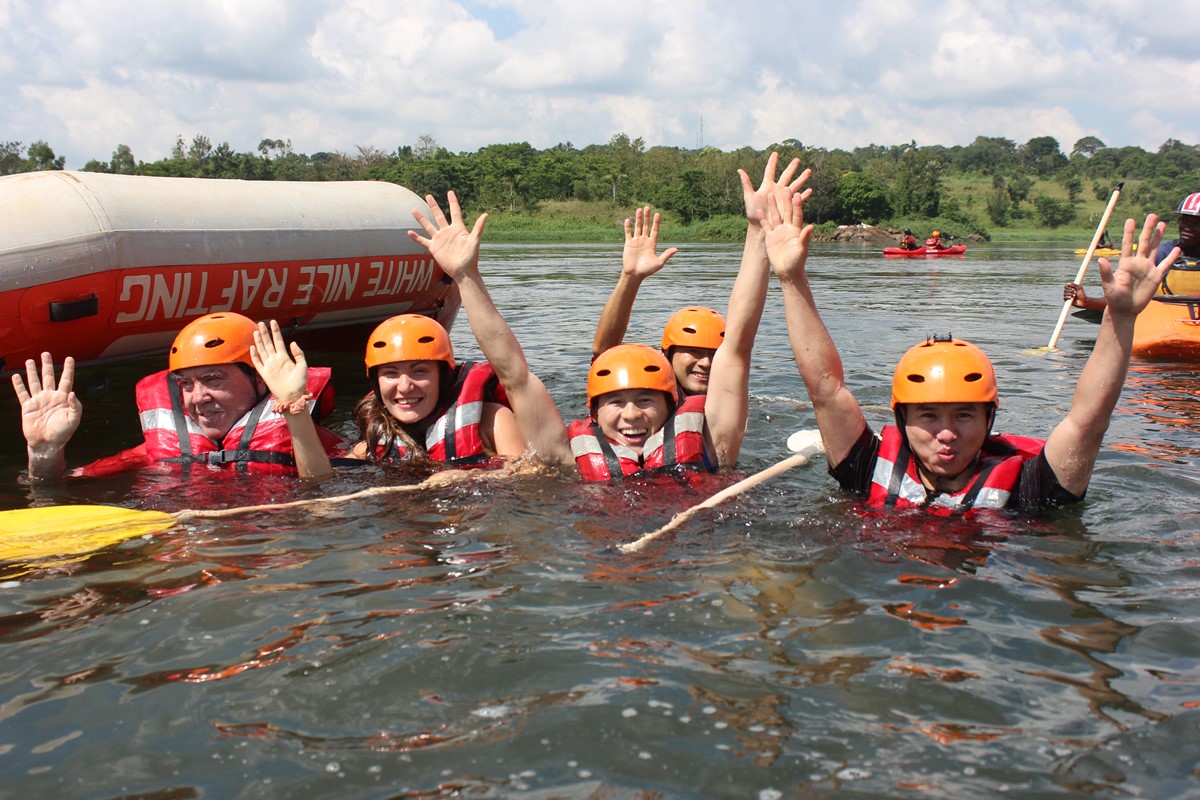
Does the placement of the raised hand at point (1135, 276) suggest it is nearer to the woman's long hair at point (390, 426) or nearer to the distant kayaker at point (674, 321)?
the distant kayaker at point (674, 321)

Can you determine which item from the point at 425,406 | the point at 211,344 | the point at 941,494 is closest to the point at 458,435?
the point at 425,406

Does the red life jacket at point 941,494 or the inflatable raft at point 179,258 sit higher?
the inflatable raft at point 179,258

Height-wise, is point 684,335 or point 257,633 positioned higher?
point 684,335

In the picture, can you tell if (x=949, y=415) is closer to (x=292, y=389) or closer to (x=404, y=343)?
(x=404, y=343)

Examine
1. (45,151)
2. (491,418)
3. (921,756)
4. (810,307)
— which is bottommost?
(921,756)

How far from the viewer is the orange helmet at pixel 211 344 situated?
6133mm

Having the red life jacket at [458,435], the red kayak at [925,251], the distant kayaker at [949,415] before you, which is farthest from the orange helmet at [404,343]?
the red kayak at [925,251]

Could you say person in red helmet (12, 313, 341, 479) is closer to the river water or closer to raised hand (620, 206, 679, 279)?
the river water

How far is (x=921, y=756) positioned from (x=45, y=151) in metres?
66.3

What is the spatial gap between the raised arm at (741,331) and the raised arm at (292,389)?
2.21 meters

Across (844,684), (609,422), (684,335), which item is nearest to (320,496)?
(609,422)

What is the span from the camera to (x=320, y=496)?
19.2 ft

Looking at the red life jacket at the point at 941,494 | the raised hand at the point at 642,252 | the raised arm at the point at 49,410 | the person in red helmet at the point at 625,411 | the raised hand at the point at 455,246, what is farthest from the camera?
the raised hand at the point at 642,252

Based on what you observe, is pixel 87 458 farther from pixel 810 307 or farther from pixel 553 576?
pixel 810 307
